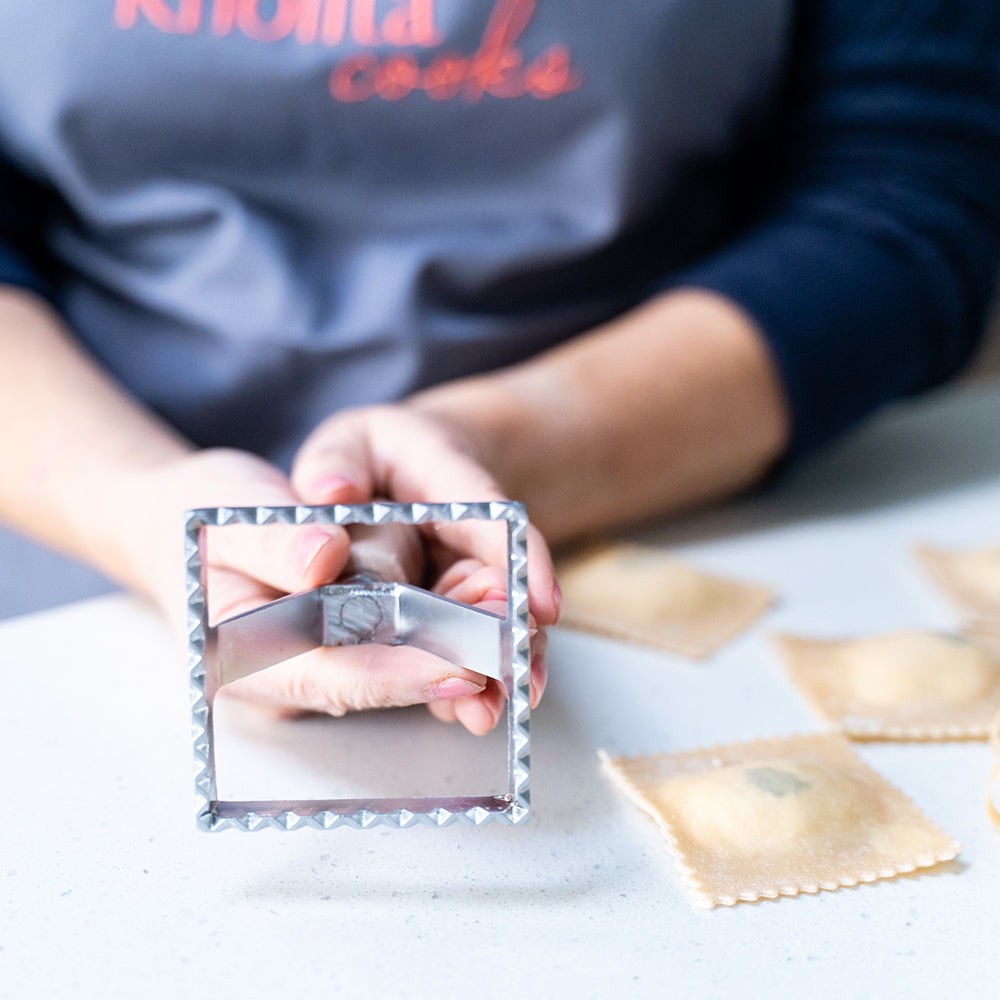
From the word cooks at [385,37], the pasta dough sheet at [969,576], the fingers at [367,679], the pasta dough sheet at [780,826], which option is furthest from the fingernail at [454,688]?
the word cooks at [385,37]

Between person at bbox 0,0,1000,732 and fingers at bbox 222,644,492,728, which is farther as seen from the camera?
person at bbox 0,0,1000,732

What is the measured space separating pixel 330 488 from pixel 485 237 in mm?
367

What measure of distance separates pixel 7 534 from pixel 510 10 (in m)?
0.52

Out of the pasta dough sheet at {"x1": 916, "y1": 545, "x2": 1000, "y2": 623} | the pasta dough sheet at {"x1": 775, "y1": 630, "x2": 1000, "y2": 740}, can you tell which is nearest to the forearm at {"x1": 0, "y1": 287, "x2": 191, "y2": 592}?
the pasta dough sheet at {"x1": 775, "y1": 630, "x2": 1000, "y2": 740}

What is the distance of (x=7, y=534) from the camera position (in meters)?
0.79

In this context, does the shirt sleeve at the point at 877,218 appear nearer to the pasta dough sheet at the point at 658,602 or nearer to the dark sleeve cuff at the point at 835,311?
the dark sleeve cuff at the point at 835,311

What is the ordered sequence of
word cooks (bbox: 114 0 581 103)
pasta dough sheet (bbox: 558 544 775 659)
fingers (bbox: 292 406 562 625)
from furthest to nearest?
word cooks (bbox: 114 0 581 103), pasta dough sheet (bbox: 558 544 775 659), fingers (bbox: 292 406 562 625)

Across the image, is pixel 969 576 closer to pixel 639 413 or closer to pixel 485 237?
pixel 639 413

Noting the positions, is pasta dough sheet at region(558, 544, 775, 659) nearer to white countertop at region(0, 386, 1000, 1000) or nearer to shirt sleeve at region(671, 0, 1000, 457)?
white countertop at region(0, 386, 1000, 1000)

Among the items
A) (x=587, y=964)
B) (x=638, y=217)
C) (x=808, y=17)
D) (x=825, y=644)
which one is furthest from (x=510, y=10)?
(x=587, y=964)

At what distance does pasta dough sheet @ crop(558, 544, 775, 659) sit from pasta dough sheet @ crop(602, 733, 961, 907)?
0.13 m

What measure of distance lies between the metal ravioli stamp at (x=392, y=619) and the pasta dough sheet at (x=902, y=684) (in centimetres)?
22

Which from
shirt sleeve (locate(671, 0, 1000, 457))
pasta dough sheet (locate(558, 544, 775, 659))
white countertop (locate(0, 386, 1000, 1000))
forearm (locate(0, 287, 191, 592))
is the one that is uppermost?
shirt sleeve (locate(671, 0, 1000, 457))

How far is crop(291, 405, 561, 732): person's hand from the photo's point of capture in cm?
41
